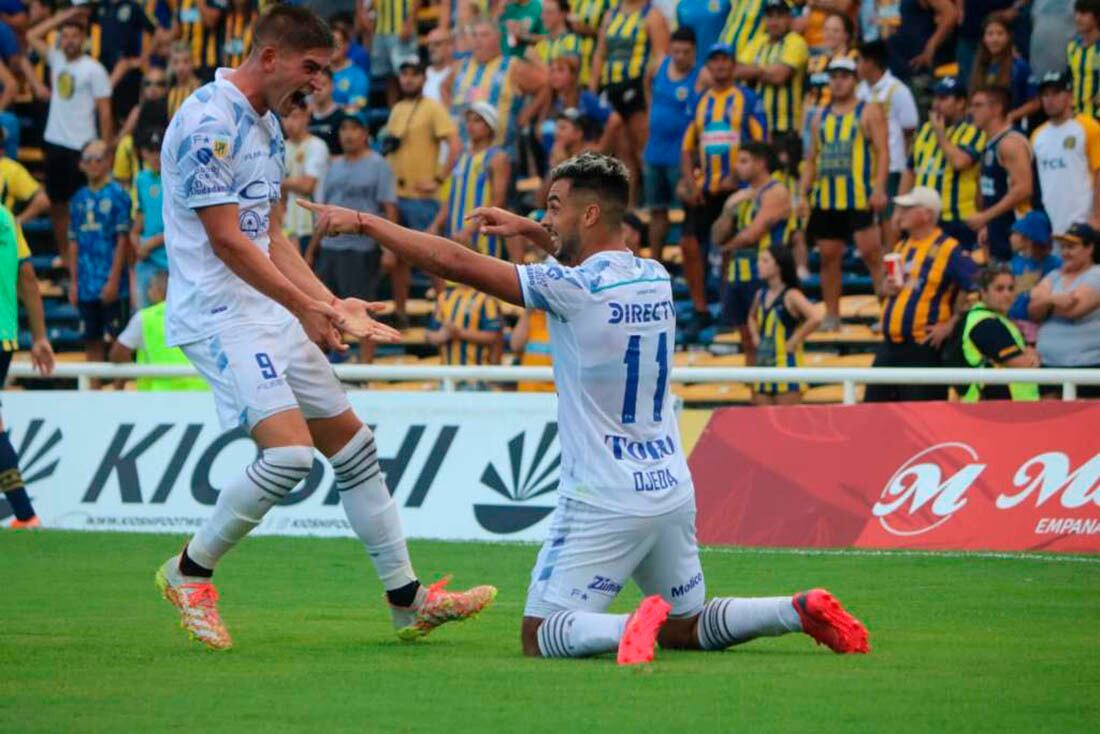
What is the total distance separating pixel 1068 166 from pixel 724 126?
3288 millimetres

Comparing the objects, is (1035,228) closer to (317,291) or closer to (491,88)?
(491,88)

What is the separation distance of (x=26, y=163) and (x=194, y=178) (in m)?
18.4

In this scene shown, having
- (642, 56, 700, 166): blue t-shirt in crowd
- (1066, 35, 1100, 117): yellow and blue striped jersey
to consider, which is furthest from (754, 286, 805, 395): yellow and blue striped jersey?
(642, 56, 700, 166): blue t-shirt in crowd

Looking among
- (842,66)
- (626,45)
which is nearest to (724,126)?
(842,66)

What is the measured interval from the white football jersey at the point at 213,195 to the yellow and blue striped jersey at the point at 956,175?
1006 centimetres

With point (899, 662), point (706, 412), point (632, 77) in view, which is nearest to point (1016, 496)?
point (706, 412)

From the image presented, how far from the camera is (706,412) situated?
13.8m

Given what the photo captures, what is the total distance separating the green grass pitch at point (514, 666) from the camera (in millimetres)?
6305

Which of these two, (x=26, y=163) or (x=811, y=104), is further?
(x=26, y=163)

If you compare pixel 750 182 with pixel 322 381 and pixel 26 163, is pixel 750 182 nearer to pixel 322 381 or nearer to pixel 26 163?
pixel 322 381

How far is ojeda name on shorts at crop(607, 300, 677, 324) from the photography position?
7.59 metres

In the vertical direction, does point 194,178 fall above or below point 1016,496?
above

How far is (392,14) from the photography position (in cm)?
2288

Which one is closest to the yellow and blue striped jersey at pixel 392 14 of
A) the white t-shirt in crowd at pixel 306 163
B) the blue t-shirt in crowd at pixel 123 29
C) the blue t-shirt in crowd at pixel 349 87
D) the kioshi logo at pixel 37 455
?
the blue t-shirt in crowd at pixel 349 87
